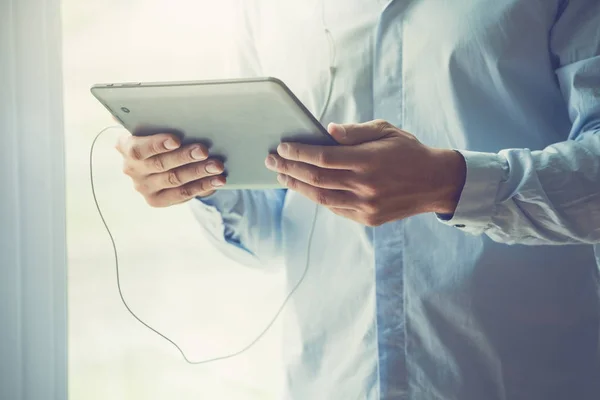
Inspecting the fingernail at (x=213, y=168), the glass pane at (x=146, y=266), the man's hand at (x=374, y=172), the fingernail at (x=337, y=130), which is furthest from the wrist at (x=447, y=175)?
the glass pane at (x=146, y=266)

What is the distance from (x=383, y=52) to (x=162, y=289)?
0.64 meters

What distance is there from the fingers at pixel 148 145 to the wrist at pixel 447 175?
0.97 feet

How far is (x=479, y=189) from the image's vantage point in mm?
613

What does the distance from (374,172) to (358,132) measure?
0.05m

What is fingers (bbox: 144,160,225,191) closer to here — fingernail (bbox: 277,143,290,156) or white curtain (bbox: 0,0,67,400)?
fingernail (bbox: 277,143,290,156)

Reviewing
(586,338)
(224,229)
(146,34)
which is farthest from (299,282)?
(146,34)

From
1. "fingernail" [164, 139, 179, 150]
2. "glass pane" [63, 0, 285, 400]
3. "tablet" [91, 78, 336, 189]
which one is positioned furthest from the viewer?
"glass pane" [63, 0, 285, 400]

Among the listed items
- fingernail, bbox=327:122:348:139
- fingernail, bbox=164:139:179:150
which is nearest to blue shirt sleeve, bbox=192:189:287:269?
fingernail, bbox=164:139:179:150

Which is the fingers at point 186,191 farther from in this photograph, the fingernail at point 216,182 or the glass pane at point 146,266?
the glass pane at point 146,266

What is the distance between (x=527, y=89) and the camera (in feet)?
2.36

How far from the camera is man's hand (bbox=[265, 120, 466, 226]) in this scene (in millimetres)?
588

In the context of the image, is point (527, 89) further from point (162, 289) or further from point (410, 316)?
point (162, 289)

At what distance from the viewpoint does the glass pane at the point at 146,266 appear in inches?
41.8

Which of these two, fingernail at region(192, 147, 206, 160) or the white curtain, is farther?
the white curtain
